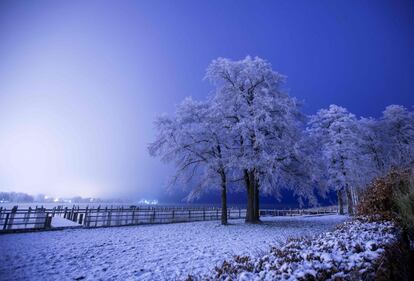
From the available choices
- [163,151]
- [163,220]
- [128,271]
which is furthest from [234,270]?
[163,220]

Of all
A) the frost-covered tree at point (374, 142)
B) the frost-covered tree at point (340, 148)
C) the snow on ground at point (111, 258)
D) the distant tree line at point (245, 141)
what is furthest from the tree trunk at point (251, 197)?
the frost-covered tree at point (374, 142)

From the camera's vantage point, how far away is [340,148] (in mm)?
28453

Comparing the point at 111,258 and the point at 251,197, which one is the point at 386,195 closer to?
the point at 111,258

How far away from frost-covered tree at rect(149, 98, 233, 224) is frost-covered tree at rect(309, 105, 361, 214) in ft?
50.3

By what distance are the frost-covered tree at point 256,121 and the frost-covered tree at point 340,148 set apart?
33.7 feet

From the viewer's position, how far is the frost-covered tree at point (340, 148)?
2736 cm

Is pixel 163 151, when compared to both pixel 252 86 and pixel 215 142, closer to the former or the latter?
pixel 215 142

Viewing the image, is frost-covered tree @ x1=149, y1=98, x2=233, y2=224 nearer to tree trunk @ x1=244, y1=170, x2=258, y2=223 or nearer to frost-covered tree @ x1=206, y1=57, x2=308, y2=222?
frost-covered tree @ x1=206, y1=57, x2=308, y2=222

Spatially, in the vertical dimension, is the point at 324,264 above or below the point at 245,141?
below

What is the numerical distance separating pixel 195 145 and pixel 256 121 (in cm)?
582

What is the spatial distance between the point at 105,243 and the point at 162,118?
1203cm

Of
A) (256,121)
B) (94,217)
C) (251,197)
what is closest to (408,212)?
(256,121)

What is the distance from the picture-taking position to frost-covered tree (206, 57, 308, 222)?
691 inches

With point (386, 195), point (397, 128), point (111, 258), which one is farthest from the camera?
point (397, 128)
